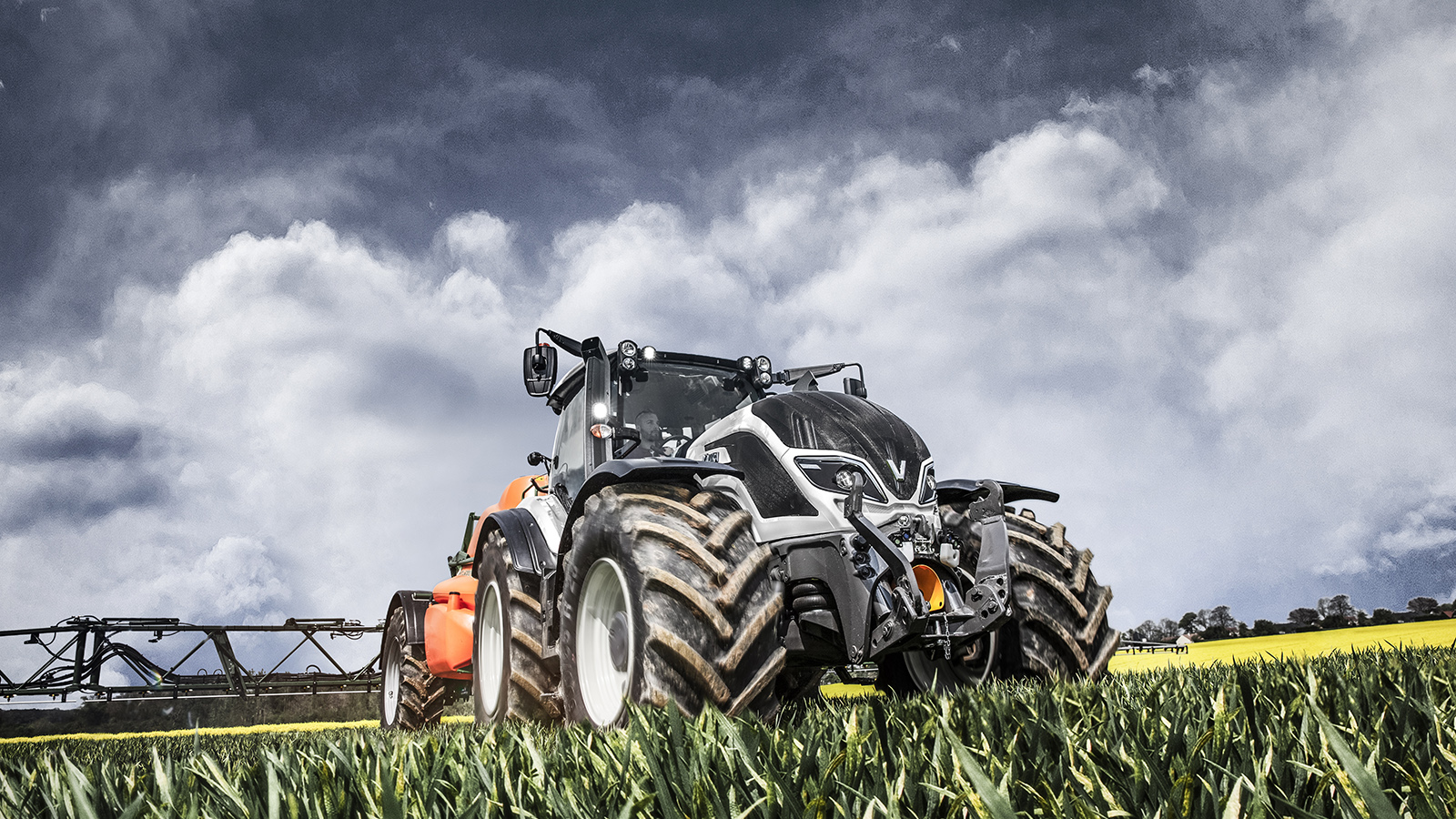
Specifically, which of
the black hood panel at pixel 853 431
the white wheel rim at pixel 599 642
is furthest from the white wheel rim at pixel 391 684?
the black hood panel at pixel 853 431

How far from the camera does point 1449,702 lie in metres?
2.60

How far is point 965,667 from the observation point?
4.59m

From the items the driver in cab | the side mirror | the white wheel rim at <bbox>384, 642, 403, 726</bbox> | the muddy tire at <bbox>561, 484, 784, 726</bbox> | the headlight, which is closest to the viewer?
the muddy tire at <bbox>561, 484, 784, 726</bbox>

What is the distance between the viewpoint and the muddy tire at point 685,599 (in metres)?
3.41

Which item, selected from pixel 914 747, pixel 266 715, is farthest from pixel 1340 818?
pixel 266 715

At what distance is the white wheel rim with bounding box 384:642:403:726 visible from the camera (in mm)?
7672

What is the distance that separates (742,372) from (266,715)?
7.93 m

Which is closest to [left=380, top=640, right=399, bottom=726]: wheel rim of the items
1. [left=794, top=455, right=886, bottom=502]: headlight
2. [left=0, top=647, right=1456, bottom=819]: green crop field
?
[left=794, top=455, right=886, bottom=502]: headlight

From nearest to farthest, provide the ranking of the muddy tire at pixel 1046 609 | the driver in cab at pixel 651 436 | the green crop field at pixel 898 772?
the green crop field at pixel 898 772 < the muddy tire at pixel 1046 609 < the driver in cab at pixel 651 436

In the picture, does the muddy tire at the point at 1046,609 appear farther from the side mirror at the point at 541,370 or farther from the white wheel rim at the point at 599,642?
the side mirror at the point at 541,370

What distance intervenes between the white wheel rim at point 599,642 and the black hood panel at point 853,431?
1.06m

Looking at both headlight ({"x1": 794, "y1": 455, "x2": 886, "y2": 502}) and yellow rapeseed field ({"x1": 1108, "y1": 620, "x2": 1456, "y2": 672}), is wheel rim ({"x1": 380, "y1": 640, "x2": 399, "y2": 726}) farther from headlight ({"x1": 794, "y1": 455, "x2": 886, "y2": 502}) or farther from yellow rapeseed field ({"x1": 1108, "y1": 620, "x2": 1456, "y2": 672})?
yellow rapeseed field ({"x1": 1108, "y1": 620, "x2": 1456, "y2": 672})

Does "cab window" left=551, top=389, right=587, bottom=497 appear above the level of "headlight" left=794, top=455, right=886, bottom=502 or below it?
above

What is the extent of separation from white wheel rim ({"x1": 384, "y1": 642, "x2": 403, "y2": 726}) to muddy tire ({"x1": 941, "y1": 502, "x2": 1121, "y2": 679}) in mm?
5177
